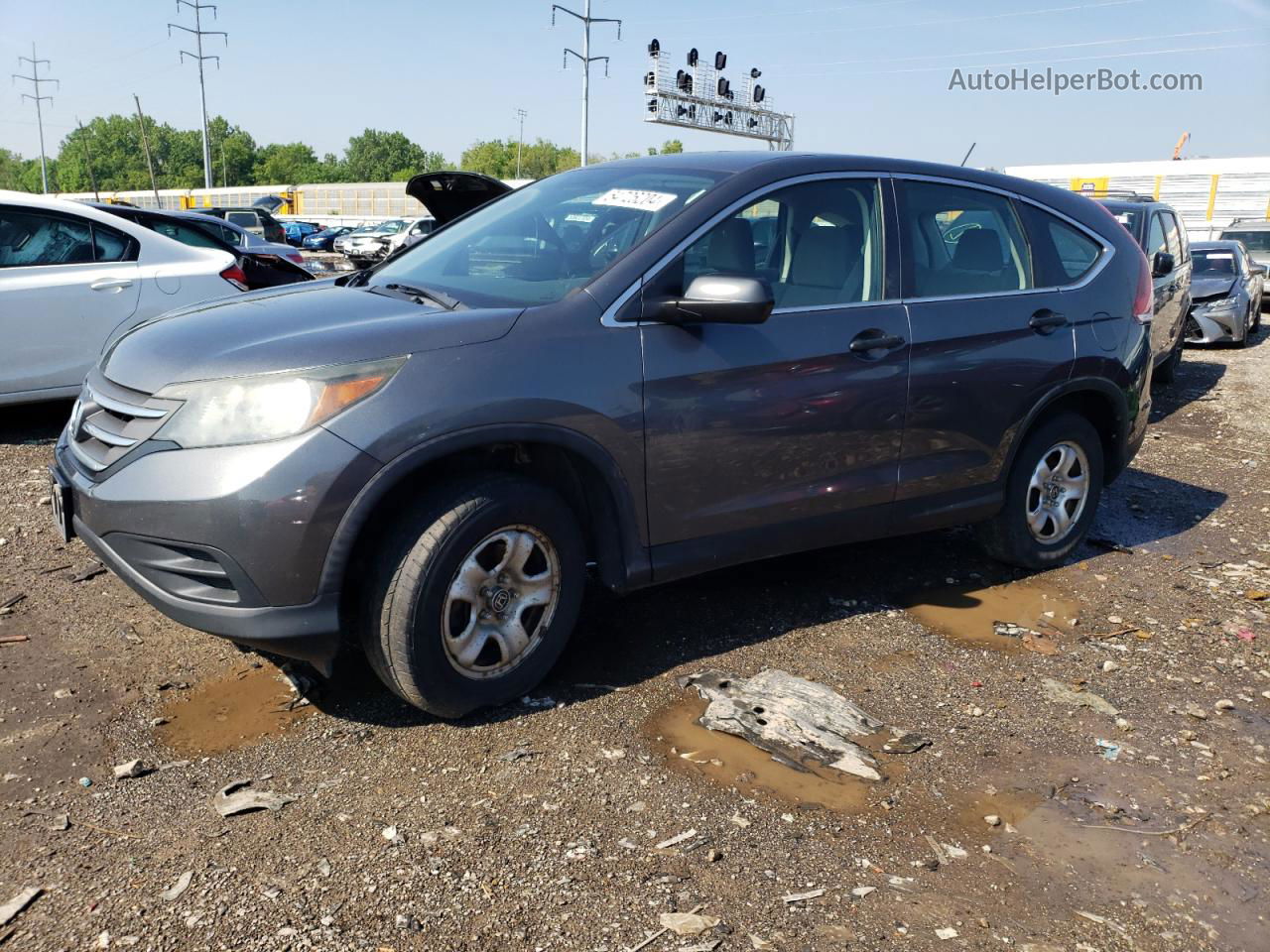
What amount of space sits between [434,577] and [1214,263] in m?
14.4

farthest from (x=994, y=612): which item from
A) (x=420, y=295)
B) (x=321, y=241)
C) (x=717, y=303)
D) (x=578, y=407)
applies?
(x=321, y=241)

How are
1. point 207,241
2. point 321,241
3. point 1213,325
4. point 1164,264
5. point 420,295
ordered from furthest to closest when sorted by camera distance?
point 321,241
point 1213,325
point 1164,264
point 207,241
point 420,295

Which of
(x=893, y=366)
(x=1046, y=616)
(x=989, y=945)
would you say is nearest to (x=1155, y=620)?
(x=1046, y=616)

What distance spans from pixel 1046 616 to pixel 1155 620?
49 centimetres

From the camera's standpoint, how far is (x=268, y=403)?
305cm

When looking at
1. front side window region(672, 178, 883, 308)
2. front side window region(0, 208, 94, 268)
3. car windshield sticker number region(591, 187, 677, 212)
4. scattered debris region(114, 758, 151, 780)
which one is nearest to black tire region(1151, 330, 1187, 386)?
front side window region(672, 178, 883, 308)

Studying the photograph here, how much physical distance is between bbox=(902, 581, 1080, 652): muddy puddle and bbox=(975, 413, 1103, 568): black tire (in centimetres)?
16

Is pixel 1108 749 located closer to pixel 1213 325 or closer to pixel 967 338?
pixel 967 338

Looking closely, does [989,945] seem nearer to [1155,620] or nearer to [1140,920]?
[1140,920]

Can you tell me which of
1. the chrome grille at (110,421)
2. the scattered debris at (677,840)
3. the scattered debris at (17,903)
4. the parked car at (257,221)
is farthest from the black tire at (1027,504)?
the parked car at (257,221)

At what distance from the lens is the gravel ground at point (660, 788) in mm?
2572

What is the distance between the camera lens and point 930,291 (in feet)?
14.4

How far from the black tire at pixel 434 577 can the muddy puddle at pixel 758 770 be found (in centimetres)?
63

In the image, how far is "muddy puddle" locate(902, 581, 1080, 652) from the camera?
4.46 meters
